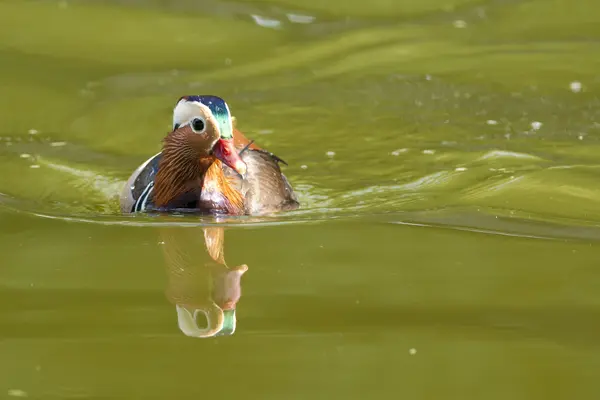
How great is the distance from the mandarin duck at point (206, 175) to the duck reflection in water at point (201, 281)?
607mm

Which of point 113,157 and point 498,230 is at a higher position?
point 113,157

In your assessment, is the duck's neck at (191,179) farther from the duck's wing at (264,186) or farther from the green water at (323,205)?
the green water at (323,205)

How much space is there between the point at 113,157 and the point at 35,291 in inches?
153

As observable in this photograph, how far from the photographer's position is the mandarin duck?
7109 millimetres

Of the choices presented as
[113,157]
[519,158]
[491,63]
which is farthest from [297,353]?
[491,63]

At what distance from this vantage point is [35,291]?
214 inches

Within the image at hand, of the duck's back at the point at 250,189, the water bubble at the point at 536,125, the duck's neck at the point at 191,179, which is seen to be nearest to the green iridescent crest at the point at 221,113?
the duck's neck at the point at 191,179

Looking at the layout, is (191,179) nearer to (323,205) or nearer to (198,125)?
(198,125)

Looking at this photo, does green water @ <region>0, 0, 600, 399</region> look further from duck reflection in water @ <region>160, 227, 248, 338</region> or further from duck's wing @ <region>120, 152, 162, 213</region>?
duck's wing @ <region>120, 152, 162, 213</region>

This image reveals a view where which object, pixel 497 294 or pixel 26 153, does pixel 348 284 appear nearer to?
pixel 497 294

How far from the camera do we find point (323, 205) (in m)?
7.80

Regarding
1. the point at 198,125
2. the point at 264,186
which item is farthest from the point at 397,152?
the point at 198,125

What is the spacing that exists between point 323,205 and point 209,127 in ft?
3.41

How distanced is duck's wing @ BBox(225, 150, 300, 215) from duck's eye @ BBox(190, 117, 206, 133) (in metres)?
0.43
